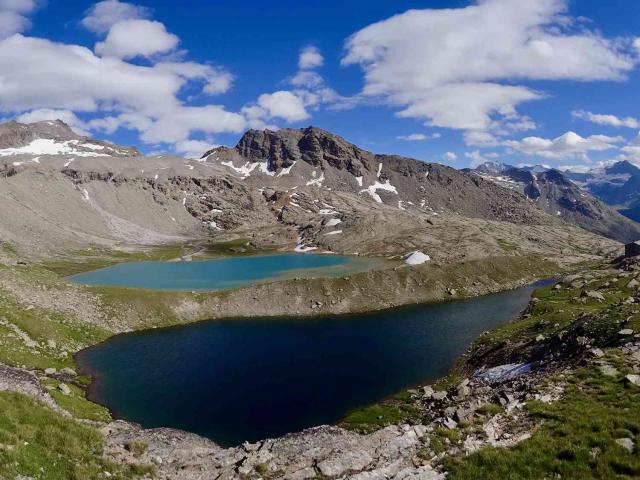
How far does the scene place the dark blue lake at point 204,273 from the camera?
12500 centimetres

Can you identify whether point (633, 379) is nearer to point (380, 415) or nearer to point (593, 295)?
point (380, 415)

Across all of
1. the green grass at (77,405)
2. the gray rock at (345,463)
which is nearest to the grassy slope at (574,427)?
the gray rock at (345,463)

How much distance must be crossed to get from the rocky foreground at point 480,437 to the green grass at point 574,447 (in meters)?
0.06

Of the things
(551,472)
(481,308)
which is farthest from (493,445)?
(481,308)

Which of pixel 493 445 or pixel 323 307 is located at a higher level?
pixel 493 445

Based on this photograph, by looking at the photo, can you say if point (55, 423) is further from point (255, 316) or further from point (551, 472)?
point (255, 316)

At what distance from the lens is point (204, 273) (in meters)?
150

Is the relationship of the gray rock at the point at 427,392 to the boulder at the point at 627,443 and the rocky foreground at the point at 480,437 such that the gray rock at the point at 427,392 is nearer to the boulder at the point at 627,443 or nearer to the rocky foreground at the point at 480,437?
the rocky foreground at the point at 480,437

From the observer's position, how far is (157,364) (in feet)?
228

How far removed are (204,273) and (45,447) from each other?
129m

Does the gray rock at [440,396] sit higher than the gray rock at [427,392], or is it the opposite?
the gray rock at [440,396]

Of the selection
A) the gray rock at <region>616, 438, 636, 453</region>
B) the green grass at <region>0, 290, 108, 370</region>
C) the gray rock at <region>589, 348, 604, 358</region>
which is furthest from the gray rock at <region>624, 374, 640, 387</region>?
the green grass at <region>0, 290, 108, 370</region>

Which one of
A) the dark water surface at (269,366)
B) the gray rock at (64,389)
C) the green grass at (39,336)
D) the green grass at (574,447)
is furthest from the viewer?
the green grass at (39,336)

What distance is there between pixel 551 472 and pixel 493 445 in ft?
18.9
